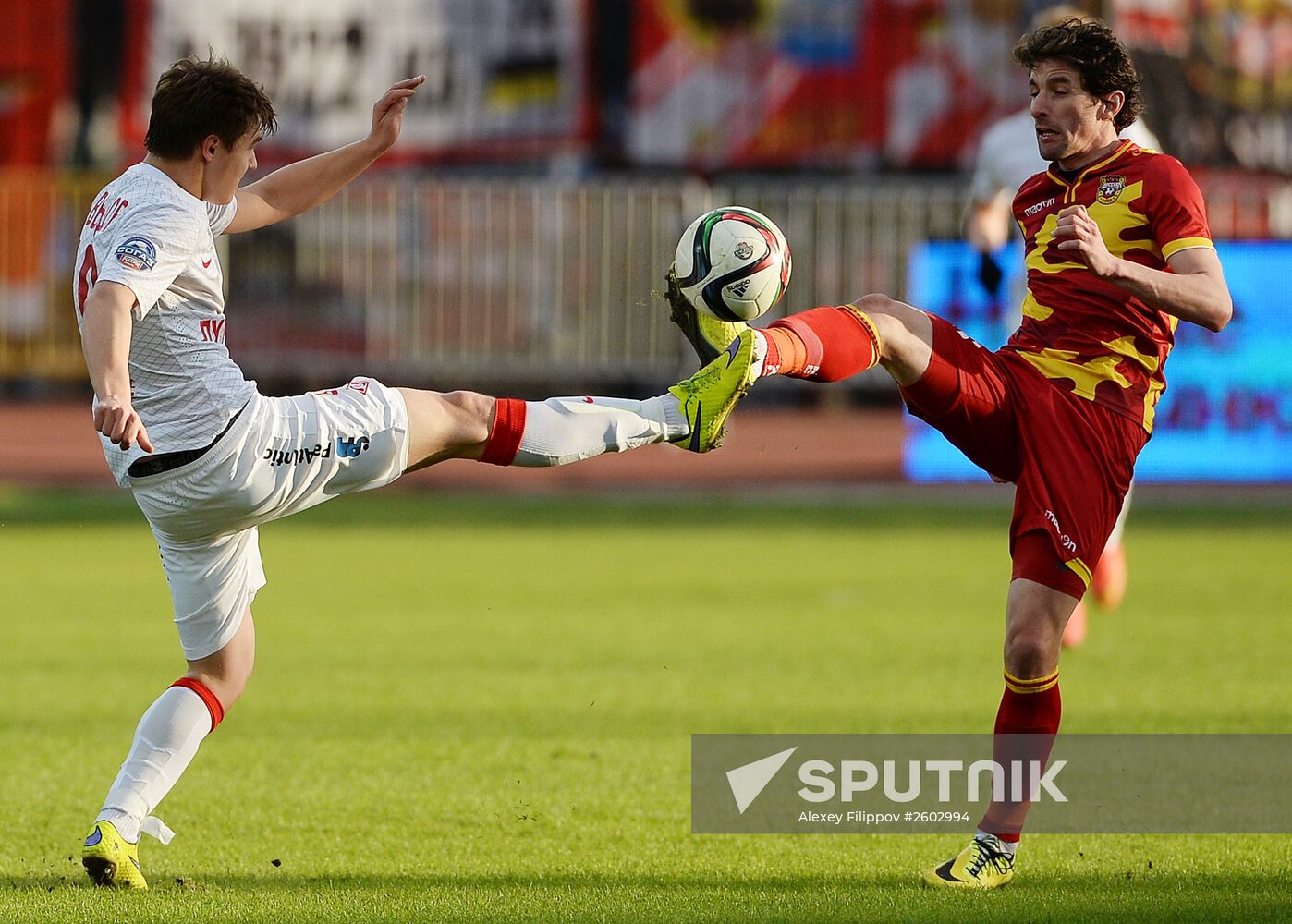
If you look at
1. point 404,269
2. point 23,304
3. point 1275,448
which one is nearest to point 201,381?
point 1275,448

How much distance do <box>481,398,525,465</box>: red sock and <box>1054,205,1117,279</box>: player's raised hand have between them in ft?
4.92

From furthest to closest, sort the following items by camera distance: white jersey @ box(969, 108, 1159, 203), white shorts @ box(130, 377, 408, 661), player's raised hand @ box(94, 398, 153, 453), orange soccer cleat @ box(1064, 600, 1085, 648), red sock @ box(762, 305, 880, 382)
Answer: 1. orange soccer cleat @ box(1064, 600, 1085, 648)
2. white jersey @ box(969, 108, 1159, 203)
3. red sock @ box(762, 305, 880, 382)
4. white shorts @ box(130, 377, 408, 661)
5. player's raised hand @ box(94, 398, 153, 453)

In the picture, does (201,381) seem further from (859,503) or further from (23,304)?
(23,304)

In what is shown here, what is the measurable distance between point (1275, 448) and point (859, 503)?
3449 millimetres

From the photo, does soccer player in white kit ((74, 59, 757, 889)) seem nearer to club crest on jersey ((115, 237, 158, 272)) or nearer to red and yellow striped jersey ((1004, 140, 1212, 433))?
club crest on jersey ((115, 237, 158, 272))

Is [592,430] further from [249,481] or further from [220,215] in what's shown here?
[220,215]

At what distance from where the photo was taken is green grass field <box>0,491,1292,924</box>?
5047 mm

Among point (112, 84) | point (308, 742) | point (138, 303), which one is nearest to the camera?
point (138, 303)

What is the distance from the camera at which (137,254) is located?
15.2 feet

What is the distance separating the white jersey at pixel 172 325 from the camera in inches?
187

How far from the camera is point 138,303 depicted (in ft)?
15.2

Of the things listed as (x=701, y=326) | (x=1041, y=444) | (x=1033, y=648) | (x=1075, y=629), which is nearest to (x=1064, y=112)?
(x=1041, y=444)

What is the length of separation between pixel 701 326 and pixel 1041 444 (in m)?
1.04

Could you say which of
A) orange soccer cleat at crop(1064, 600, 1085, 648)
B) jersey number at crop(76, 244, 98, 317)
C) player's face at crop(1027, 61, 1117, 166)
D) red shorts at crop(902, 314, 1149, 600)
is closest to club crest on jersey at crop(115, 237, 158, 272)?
jersey number at crop(76, 244, 98, 317)
